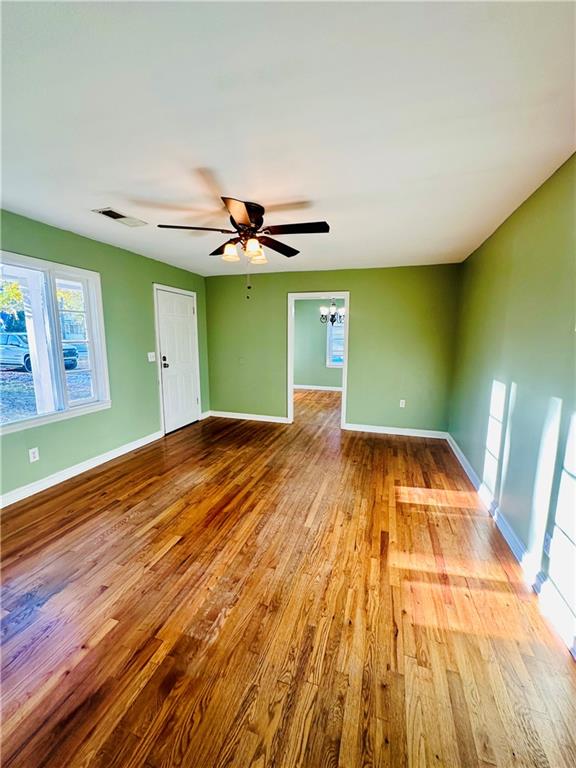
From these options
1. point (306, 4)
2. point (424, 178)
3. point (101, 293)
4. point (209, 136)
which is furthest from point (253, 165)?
point (101, 293)

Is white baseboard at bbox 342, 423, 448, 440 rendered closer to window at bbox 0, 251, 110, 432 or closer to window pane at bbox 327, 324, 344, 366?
window pane at bbox 327, 324, 344, 366

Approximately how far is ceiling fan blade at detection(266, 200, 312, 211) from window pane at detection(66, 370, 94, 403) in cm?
261

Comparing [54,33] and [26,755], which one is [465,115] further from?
[26,755]

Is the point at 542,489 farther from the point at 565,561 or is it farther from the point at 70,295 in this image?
the point at 70,295

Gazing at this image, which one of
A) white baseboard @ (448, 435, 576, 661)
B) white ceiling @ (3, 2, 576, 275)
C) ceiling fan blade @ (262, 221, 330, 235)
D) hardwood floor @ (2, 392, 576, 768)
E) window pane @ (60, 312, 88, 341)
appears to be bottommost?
hardwood floor @ (2, 392, 576, 768)

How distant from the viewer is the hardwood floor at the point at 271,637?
117 centimetres

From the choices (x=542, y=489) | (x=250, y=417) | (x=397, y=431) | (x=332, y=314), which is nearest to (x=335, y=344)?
(x=332, y=314)

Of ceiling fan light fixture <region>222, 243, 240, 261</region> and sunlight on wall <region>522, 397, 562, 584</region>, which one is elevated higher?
ceiling fan light fixture <region>222, 243, 240, 261</region>

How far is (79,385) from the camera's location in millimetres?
3436

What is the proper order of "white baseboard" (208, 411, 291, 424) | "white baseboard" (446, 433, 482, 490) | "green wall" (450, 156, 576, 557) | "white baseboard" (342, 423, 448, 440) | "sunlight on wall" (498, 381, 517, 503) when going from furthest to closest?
1. "white baseboard" (208, 411, 291, 424)
2. "white baseboard" (342, 423, 448, 440)
3. "white baseboard" (446, 433, 482, 490)
4. "sunlight on wall" (498, 381, 517, 503)
5. "green wall" (450, 156, 576, 557)

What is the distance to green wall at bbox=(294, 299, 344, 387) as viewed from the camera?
26.0 ft

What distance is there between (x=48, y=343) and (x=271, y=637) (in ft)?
10.4

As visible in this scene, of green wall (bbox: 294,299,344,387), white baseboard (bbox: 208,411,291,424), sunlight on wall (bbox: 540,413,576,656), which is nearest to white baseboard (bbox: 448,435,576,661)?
sunlight on wall (bbox: 540,413,576,656)

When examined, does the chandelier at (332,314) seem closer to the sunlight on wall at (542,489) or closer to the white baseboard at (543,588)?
the white baseboard at (543,588)
